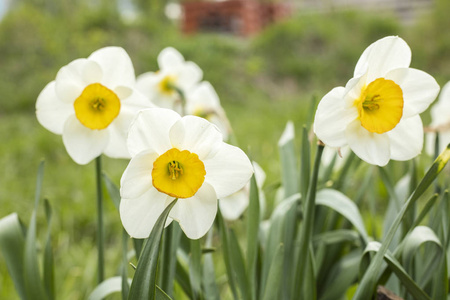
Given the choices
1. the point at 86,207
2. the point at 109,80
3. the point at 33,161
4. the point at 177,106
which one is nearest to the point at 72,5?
the point at 33,161

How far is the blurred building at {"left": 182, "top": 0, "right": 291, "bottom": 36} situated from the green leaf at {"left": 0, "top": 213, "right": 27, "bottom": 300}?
537 cm

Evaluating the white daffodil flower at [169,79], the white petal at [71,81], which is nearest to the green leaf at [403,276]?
the white petal at [71,81]

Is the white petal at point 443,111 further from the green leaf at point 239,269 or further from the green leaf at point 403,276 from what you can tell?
the green leaf at point 239,269

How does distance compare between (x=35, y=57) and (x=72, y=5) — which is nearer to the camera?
(x=35, y=57)

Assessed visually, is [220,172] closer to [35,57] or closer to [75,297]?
[75,297]

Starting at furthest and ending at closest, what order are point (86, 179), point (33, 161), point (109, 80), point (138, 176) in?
point (33, 161), point (86, 179), point (109, 80), point (138, 176)

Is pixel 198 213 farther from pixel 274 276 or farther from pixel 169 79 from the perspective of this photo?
pixel 169 79

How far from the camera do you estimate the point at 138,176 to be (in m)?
0.47

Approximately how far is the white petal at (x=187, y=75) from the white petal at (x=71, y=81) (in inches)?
17.8

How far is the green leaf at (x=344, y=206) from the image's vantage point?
0.73 metres

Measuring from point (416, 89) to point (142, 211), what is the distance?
0.35 meters

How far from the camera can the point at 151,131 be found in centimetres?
48

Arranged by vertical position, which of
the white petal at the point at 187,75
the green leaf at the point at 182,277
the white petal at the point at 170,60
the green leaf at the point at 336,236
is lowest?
the green leaf at the point at 182,277

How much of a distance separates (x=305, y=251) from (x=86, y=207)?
4.24ft
